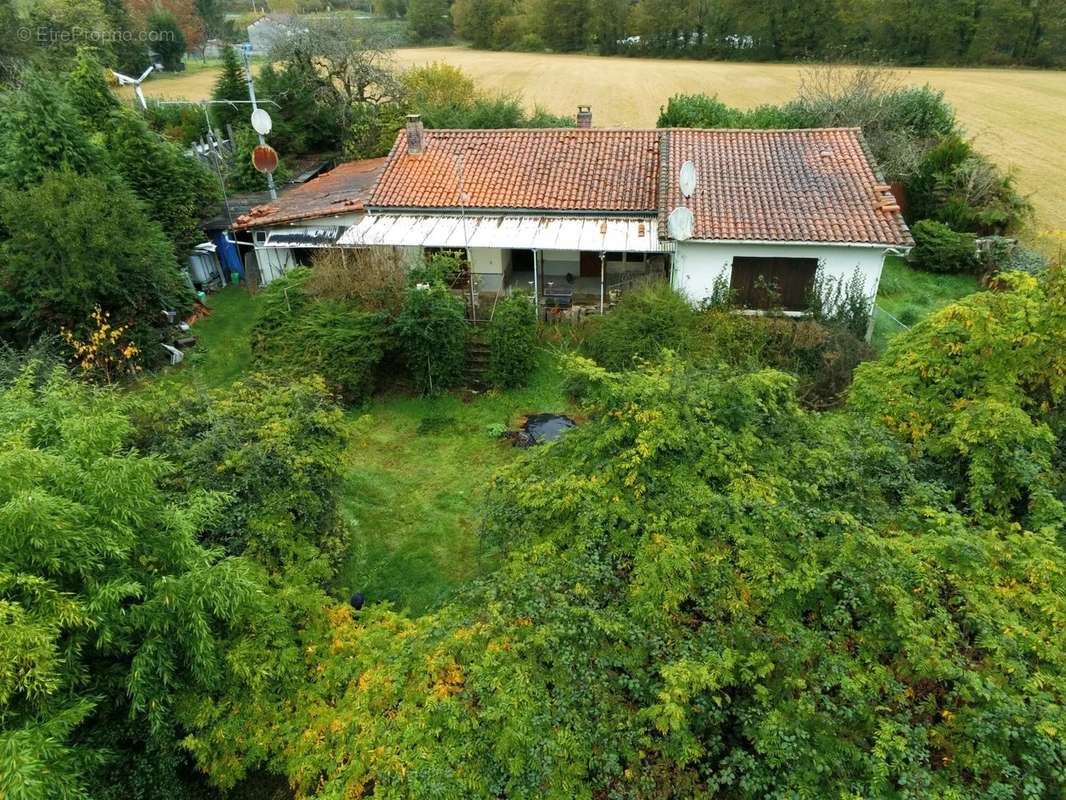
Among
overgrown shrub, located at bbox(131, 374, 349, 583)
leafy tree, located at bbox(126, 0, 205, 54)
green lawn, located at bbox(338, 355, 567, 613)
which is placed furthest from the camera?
leafy tree, located at bbox(126, 0, 205, 54)

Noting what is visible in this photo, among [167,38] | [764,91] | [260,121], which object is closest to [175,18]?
[167,38]

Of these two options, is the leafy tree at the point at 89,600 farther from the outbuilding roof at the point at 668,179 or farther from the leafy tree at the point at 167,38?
the leafy tree at the point at 167,38

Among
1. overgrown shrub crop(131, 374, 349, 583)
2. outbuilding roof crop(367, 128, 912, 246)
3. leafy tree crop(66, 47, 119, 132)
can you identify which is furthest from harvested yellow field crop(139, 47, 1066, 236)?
overgrown shrub crop(131, 374, 349, 583)

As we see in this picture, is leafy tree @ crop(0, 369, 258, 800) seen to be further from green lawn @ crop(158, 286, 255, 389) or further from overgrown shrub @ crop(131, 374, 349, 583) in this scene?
green lawn @ crop(158, 286, 255, 389)

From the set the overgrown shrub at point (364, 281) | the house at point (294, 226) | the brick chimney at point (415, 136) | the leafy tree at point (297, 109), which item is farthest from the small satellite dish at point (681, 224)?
the leafy tree at point (297, 109)

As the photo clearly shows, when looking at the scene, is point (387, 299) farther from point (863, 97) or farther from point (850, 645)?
point (863, 97)

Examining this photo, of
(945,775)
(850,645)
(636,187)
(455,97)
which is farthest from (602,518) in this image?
(455,97)

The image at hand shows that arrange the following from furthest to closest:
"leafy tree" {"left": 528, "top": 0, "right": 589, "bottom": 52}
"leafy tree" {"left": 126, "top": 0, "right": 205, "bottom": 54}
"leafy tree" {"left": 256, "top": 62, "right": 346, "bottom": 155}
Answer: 1. "leafy tree" {"left": 528, "top": 0, "right": 589, "bottom": 52}
2. "leafy tree" {"left": 126, "top": 0, "right": 205, "bottom": 54}
3. "leafy tree" {"left": 256, "top": 62, "right": 346, "bottom": 155}
